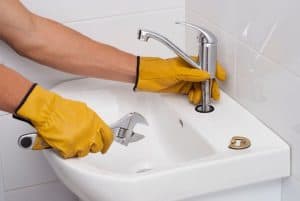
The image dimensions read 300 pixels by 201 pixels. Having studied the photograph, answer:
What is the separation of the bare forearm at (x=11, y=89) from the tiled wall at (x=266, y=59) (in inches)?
17.8

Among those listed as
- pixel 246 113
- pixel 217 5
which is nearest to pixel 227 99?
pixel 246 113

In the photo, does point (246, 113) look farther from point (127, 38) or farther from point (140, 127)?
point (127, 38)

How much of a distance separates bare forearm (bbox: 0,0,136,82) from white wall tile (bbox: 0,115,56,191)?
206mm

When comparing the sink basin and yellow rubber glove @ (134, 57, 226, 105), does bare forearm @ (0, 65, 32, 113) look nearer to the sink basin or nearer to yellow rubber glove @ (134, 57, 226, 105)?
the sink basin

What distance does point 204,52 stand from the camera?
3.72 feet

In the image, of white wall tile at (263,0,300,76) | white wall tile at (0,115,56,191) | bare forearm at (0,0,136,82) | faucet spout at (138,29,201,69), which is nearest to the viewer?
white wall tile at (263,0,300,76)

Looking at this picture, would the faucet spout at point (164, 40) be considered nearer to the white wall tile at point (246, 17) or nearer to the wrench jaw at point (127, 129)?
the white wall tile at point (246, 17)

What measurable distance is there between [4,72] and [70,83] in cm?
38

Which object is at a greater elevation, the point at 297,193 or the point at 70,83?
the point at 70,83

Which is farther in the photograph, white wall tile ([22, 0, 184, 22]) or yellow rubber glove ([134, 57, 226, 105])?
white wall tile ([22, 0, 184, 22])

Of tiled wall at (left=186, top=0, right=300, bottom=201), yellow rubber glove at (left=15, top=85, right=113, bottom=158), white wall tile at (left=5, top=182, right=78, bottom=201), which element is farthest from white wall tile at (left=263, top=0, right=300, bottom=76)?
white wall tile at (left=5, top=182, right=78, bottom=201)

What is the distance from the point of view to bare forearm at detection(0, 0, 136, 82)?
4.00 ft

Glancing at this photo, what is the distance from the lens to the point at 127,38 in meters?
1.37

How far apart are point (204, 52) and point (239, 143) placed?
Answer: 0.76 feet
